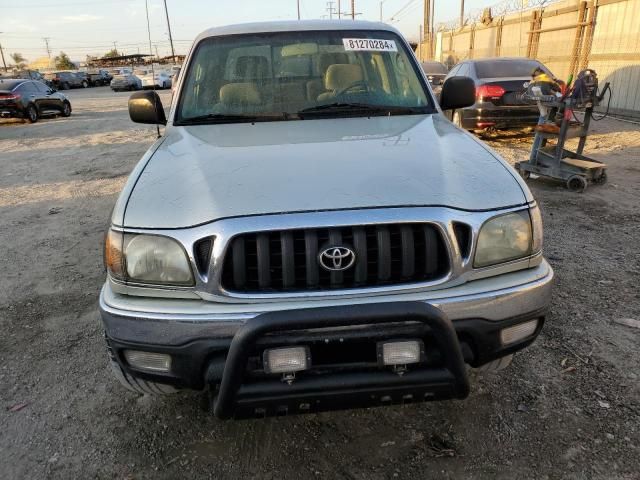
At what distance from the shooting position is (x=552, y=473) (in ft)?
7.05

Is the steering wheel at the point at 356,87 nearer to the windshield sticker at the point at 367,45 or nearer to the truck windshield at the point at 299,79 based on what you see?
the truck windshield at the point at 299,79

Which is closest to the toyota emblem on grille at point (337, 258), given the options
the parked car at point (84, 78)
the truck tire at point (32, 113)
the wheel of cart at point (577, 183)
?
the wheel of cart at point (577, 183)

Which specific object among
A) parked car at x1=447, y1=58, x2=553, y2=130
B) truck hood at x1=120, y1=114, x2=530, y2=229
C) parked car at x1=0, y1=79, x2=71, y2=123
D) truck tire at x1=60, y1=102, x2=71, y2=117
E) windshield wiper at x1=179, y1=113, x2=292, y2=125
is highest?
windshield wiper at x1=179, y1=113, x2=292, y2=125

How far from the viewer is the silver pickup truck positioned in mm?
1851

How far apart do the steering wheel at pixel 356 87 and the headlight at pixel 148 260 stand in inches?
68.3

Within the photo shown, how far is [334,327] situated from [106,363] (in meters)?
1.88

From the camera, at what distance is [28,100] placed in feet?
56.2

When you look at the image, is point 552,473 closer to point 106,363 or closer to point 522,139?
point 106,363

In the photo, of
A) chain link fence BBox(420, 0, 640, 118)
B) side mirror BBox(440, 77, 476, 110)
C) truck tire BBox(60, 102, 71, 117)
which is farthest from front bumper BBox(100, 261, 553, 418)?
truck tire BBox(60, 102, 71, 117)

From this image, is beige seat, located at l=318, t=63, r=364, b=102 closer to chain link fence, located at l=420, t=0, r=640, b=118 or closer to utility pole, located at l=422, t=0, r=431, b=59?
chain link fence, located at l=420, t=0, r=640, b=118

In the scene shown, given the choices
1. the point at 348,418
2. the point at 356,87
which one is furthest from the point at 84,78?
the point at 348,418

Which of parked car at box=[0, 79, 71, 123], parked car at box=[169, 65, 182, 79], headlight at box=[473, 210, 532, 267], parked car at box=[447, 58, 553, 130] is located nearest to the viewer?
headlight at box=[473, 210, 532, 267]

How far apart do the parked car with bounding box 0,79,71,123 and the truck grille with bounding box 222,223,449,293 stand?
18.0 m

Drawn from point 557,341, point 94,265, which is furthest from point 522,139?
point 94,265
